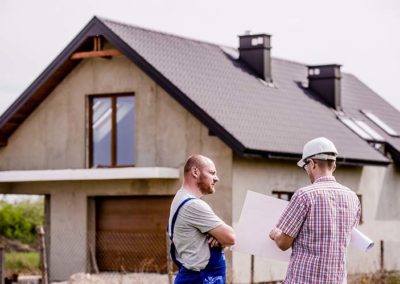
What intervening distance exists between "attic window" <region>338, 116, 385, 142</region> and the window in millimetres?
5999

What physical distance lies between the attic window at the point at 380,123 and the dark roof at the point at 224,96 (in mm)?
1898

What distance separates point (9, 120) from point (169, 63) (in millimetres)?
4057

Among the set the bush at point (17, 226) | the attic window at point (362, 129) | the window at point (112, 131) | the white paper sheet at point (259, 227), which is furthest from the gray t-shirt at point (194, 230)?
the bush at point (17, 226)

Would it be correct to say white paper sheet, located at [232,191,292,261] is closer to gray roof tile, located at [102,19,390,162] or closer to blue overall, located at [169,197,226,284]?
blue overall, located at [169,197,226,284]

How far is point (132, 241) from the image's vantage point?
21297 mm

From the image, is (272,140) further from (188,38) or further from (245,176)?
(188,38)

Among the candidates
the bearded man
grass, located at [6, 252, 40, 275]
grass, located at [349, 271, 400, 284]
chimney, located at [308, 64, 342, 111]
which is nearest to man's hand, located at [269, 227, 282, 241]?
the bearded man

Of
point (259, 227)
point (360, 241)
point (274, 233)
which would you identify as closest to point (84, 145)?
point (259, 227)

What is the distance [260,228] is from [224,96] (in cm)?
1462

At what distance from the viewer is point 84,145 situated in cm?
2197

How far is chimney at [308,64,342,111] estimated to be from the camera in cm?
2583

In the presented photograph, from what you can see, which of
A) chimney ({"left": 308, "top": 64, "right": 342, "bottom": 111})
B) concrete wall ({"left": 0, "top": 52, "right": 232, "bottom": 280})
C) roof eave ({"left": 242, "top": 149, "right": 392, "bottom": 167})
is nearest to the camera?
roof eave ({"left": 242, "top": 149, "right": 392, "bottom": 167})

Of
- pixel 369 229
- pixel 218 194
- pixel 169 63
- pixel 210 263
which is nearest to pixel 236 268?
pixel 218 194

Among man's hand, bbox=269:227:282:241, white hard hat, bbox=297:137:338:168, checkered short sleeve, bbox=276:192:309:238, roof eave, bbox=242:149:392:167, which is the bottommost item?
man's hand, bbox=269:227:282:241
